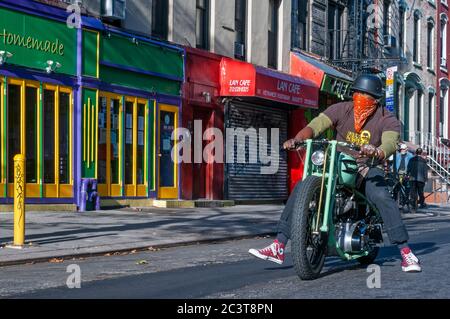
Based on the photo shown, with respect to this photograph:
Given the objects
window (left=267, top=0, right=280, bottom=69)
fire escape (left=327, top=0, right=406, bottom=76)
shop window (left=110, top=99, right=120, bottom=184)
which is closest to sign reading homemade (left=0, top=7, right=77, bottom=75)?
shop window (left=110, top=99, right=120, bottom=184)

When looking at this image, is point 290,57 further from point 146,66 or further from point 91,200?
point 91,200

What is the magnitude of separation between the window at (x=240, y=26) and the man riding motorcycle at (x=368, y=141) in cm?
1559

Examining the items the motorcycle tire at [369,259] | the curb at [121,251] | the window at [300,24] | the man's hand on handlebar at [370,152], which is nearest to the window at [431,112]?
the window at [300,24]

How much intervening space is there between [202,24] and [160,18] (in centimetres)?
204

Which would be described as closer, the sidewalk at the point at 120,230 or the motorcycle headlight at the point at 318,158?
the motorcycle headlight at the point at 318,158

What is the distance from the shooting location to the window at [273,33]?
25.4 meters

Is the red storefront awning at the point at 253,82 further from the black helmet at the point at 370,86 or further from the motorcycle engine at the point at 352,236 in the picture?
the motorcycle engine at the point at 352,236

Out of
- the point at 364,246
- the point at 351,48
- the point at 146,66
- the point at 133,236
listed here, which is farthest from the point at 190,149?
the point at 364,246

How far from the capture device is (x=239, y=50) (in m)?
23.5

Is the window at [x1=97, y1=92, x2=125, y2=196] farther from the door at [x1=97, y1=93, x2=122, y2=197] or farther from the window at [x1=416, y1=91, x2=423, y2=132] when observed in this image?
the window at [x1=416, y1=91, x2=423, y2=132]

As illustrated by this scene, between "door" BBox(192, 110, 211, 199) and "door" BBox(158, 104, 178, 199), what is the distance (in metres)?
1.07

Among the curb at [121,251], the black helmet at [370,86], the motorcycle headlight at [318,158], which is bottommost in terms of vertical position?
the curb at [121,251]

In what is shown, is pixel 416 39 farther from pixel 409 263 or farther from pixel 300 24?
pixel 409 263
